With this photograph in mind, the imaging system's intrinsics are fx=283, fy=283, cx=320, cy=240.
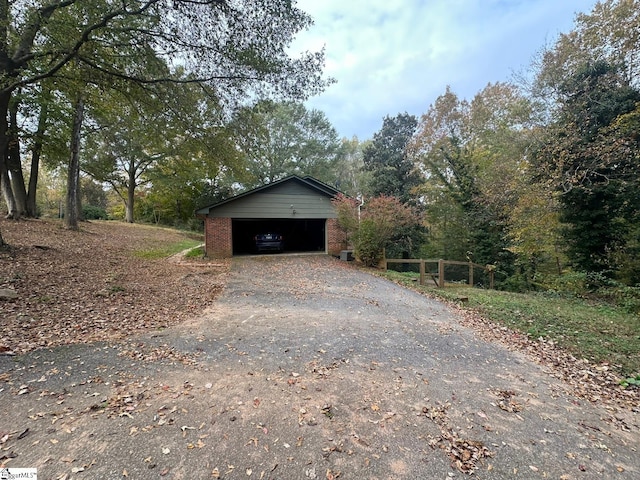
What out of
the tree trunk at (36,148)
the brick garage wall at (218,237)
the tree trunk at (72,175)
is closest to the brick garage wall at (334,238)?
the brick garage wall at (218,237)

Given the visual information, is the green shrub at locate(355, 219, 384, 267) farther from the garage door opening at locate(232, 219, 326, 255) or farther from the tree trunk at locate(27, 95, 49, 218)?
the tree trunk at locate(27, 95, 49, 218)

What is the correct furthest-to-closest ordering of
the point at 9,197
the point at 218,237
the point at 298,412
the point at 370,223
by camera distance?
1. the point at 218,237
2. the point at 9,197
3. the point at 370,223
4. the point at 298,412

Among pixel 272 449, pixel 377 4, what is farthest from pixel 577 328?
pixel 377 4

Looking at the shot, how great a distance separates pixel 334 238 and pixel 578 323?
9.42 metres

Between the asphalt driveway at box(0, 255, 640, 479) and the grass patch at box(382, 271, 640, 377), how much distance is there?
1184 millimetres

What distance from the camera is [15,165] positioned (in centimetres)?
1184

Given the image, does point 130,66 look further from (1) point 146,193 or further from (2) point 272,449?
(1) point 146,193

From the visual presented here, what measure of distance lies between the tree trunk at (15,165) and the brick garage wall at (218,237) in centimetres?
794

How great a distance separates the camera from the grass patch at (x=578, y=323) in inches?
161

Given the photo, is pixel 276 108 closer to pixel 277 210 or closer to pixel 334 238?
pixel 277 210

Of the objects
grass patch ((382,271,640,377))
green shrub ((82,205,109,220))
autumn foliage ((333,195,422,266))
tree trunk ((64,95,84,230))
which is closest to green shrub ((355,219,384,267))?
autumn foliage ((333,195,422,266))

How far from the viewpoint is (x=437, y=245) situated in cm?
1781

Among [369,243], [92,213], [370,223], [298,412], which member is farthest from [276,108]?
[92,213]

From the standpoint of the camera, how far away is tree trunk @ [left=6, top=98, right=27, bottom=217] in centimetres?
1112
